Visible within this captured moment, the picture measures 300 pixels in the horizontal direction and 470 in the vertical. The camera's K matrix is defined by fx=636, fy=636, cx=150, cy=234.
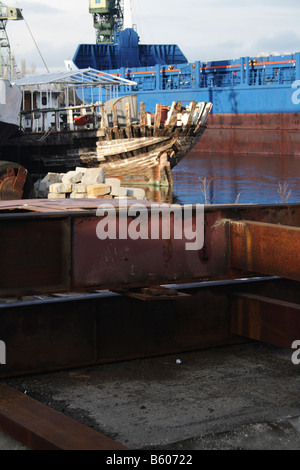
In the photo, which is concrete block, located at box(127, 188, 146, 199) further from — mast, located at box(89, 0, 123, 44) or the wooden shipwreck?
mast, located at box(89, 0, 123, 44)

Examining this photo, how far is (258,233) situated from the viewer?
427cm

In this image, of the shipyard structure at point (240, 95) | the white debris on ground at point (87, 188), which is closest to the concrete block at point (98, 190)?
the white debris on ground at point (87, 188)

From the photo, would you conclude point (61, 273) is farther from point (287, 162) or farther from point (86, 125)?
point (287, 162)

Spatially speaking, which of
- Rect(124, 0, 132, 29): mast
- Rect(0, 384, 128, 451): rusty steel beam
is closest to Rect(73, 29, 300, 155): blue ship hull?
Rect(124, 0, 132, 29): mast

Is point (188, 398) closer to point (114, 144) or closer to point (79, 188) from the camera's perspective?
point (79, 188)

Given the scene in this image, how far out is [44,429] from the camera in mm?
3316

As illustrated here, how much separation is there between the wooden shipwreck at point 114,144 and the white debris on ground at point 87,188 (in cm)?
415

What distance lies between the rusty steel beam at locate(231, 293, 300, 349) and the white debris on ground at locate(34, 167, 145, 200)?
1114 centimetres

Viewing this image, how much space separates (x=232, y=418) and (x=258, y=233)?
1.23m

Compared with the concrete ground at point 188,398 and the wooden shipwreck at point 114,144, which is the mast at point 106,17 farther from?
the concrete ground at point 188,398

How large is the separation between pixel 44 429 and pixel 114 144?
2132cm

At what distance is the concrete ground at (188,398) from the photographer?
11.5ft

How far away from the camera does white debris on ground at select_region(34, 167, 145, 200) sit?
16.4 meters
